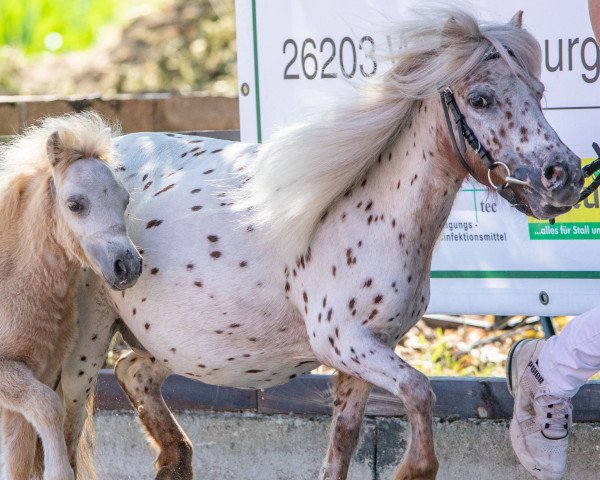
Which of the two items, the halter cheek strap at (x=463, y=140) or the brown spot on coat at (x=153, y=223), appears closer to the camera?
the halter cheek strap at (x=463, y=140)

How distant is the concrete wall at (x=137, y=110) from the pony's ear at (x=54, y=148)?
211 centimetres

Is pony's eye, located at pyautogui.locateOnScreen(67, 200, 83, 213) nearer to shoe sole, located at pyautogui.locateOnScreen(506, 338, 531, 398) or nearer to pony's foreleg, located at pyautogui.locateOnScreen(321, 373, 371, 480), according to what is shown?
pony's foreleg, located at pyautogui.locateOnScreen(321, 373, 371, 480)

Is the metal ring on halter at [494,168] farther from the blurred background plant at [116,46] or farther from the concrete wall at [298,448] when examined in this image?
the blurred background plant at [116,46]

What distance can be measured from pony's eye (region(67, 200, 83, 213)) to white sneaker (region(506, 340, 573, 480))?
187 centimetres

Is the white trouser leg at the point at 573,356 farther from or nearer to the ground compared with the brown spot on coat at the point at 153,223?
nearer to the ground

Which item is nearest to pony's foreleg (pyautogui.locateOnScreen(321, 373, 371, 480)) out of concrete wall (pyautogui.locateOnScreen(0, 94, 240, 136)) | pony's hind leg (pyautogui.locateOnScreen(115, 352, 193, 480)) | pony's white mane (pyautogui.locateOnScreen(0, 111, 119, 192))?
pony's hind leg (pyautogui.locateOnScreen(115, 352, 193, 480))

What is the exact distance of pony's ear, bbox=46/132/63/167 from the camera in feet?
13.1

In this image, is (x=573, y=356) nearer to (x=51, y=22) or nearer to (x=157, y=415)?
(x=157, y=415)

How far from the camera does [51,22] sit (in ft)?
41.1

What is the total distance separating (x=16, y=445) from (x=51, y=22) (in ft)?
30.0

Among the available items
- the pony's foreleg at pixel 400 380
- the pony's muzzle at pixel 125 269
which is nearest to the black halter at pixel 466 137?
the pony's foreleg at pixel 400 380

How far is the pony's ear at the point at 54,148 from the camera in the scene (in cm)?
399

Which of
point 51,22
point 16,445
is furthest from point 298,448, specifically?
point 51,22

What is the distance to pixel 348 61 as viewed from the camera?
5.24 meters
